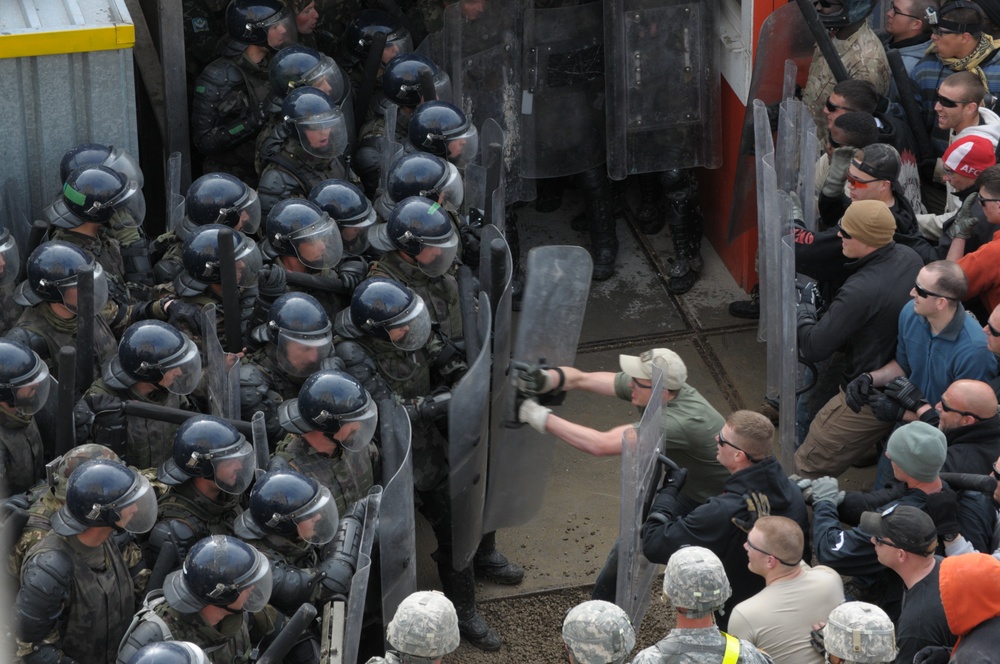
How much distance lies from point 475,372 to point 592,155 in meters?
3.77

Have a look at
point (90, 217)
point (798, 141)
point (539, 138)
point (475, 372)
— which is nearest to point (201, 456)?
point (475, 372)

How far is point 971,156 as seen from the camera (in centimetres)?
691

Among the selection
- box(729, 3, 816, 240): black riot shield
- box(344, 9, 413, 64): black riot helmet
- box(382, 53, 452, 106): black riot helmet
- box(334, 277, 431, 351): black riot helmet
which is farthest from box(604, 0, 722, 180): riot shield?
box(334, 277, 431, 351): black riot helmet

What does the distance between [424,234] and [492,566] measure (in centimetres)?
166

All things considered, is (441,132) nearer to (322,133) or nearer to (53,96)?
(322,133)

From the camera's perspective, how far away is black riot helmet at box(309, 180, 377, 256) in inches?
269

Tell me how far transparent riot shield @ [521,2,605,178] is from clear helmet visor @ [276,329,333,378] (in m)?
3.47

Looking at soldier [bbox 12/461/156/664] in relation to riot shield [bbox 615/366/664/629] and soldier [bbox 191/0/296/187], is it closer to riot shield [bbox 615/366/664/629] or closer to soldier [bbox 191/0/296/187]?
riot shield [bbox 615/366/664/629]

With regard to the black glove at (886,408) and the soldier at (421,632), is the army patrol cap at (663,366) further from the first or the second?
the soldier at (421,632)

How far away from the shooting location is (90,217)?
261 inches

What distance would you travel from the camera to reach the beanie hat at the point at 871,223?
6422 millimetres

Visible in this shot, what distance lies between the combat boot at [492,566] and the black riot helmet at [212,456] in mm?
1824

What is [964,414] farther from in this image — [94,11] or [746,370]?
[94,11]

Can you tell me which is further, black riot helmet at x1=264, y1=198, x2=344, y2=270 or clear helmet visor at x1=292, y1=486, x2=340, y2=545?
black riot helmet at x1=264, y1=198, x2=344, y2=270
